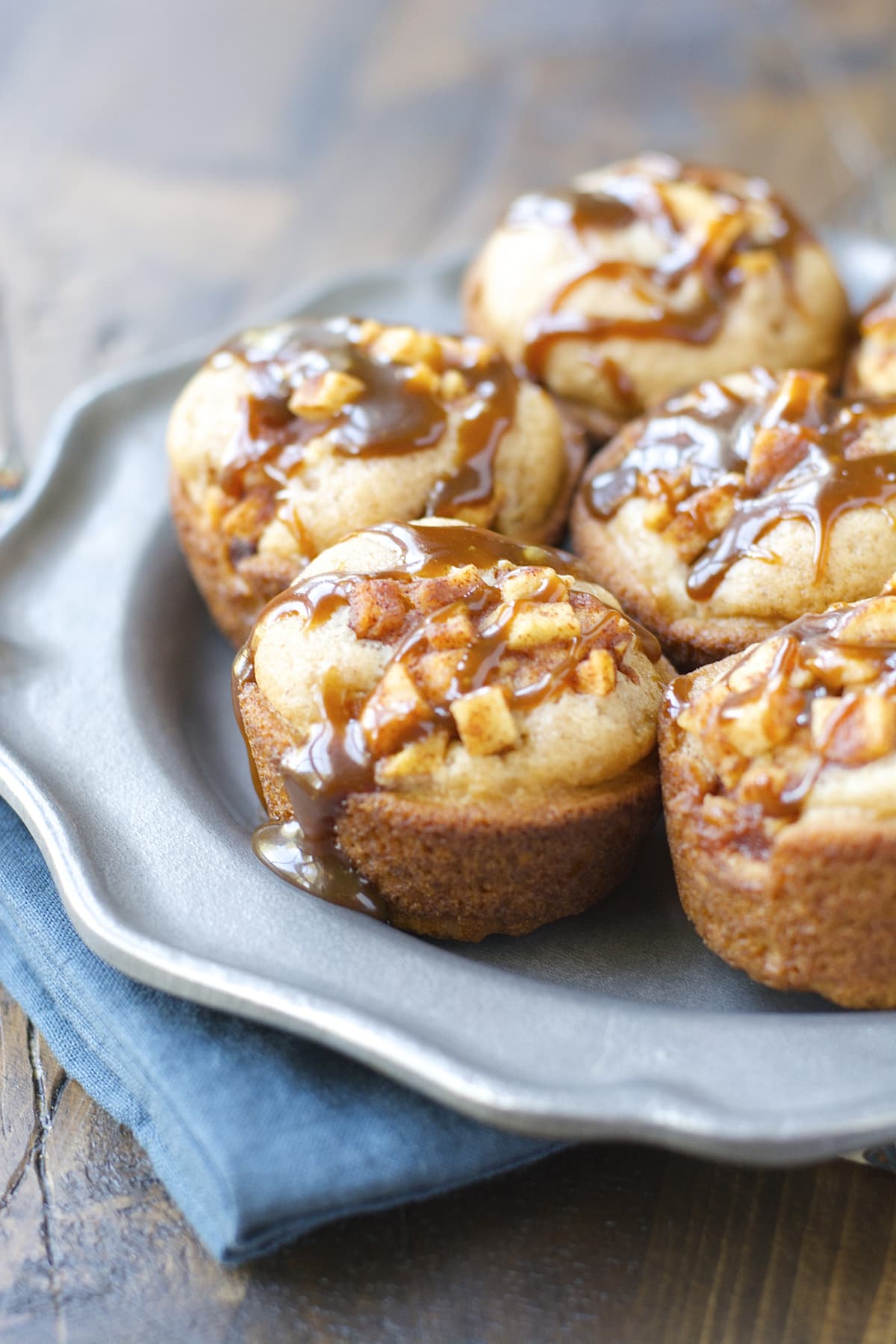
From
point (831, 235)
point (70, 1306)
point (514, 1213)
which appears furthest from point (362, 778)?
point (831, 235)

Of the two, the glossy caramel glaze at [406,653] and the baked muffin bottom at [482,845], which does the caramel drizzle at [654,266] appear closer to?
the glossy caramel glaze at [406,653]

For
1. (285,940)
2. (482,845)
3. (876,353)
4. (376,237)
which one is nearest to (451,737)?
(482,845)

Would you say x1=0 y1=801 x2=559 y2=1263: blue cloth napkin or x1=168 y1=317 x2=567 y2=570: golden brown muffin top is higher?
x1=168 y1=317 x2=567 y2=570: golden brown muffin top

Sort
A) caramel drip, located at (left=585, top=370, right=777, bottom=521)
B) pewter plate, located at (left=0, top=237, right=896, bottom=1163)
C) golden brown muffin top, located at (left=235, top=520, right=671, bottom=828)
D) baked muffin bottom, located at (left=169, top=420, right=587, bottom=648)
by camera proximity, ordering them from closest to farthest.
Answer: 1. pewter plate, located at (left=0, top=237, right=896, bottom=1163)
2. golden brown muffin top, located at (left=235, top=520, right=671, bottom=828)
3. caramel drip, located at (left=585, top=370, right=777, bottom=521)
4. baked muffin bottom, located at (left=169, top=420, right=587, bottom=648)

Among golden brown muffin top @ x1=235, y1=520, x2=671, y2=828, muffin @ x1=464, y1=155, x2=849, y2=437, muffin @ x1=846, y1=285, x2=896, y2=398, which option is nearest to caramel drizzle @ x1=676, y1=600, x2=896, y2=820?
golden brown muffin top @ x1=235, y1=520, x2=671, y2=828

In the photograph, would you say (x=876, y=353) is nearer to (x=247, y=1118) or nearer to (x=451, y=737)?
(x=451, y=737)

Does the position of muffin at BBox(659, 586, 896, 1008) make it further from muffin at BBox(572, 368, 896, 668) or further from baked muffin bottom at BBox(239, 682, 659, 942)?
muffin at BBox(572, 368, 896, 668)

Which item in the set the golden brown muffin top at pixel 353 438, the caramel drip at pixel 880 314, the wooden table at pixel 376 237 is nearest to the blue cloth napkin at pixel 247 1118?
the wooden table at pixel 376 237
